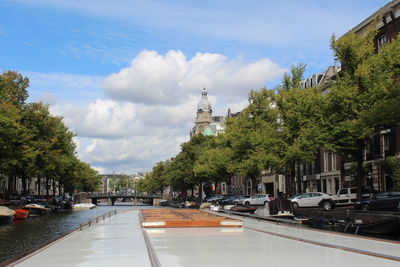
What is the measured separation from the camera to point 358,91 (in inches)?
1606

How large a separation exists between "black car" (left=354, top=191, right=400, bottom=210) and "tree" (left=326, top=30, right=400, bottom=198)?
148 cm

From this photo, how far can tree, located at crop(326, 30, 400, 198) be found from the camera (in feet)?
127

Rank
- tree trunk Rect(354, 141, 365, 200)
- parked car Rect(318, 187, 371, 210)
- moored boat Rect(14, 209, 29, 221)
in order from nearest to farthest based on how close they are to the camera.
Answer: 1. tree trunk Rect(354, 141, 365, 200)
2. moored boat Rect(14, 209, 29, 221)
3. parked car Rect(318, 187, 371, 210)

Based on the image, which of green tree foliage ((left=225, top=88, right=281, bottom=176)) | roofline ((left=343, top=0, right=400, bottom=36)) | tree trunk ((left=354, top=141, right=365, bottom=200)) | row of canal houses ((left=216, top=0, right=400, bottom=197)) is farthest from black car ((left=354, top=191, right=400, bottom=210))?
roofline ((left=343, top=0, right=400, bottom=36))

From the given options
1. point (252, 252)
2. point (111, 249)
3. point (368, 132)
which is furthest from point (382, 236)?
point (368, 132)

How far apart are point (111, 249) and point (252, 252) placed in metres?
3.81

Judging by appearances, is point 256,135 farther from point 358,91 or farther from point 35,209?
point 35,209

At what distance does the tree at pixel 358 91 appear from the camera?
38844mm

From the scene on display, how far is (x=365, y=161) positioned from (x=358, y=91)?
19581 millimetres

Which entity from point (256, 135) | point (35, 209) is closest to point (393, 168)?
point (256, 135)

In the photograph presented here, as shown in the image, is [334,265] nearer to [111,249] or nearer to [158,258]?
[158,258]

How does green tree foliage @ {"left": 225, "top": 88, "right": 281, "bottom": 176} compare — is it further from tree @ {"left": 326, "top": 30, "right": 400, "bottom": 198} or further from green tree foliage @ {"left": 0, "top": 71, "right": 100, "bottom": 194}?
green tree foliage @ {"left": 0, "top": 71, "right": 100, "bottom": 194}

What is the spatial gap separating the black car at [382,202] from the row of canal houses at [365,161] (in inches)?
374

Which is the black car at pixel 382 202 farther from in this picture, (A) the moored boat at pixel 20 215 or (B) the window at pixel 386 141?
(A) the moored boat at pixel 20 215
